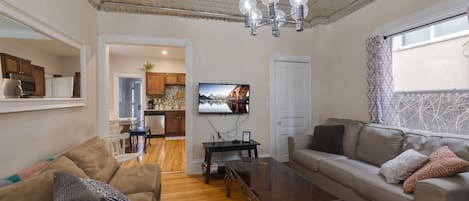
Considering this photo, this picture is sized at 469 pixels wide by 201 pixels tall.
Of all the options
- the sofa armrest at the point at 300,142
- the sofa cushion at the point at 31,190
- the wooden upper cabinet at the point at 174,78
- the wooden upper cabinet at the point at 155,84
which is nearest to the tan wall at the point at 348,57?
the sofa armrest at the point at 300,142

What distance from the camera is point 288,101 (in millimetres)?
4422

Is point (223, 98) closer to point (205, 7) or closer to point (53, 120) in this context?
point (205, 7)

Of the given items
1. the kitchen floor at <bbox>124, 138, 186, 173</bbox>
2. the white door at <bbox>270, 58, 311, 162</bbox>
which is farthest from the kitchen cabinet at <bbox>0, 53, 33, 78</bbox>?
the white door at <bbox>270, 58, 311, 162</bbox>

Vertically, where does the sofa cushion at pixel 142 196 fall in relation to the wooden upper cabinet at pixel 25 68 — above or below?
below

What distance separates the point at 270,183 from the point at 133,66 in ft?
21.4

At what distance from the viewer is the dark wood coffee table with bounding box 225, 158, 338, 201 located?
6.68ft

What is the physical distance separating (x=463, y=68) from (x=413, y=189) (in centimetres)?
148

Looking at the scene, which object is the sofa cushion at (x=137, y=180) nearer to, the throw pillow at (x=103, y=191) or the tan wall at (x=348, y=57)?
the throw pillow at (x=103, y=191)

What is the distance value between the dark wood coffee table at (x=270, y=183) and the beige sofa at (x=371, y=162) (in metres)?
0.50

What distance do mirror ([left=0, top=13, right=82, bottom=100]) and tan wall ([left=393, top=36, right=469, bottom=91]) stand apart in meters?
4.03

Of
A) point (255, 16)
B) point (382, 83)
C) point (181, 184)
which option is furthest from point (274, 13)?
point (181, 184)

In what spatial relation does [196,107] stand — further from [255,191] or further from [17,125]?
[17,125]

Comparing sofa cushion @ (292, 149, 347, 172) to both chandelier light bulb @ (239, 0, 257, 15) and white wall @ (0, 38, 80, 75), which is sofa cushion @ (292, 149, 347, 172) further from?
white wall @ (0, 38, 80, 75)

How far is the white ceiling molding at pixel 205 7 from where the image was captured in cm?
358
